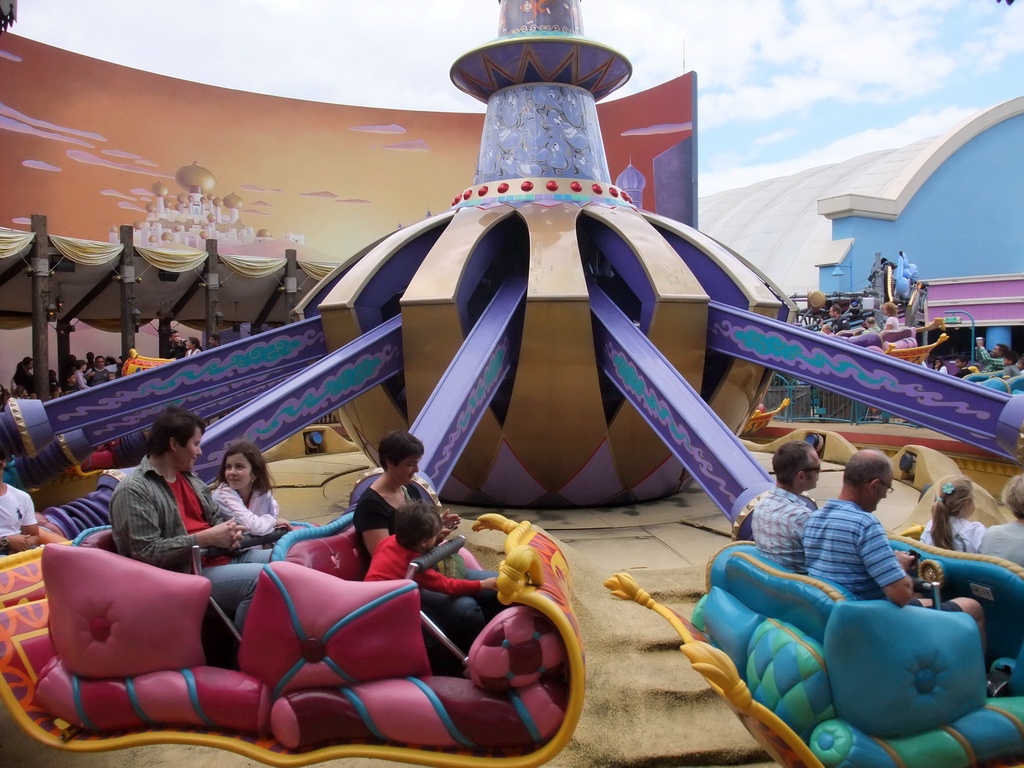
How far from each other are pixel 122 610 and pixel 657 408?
9.61 feet

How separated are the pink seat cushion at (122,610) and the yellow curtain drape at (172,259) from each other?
38.5 ft

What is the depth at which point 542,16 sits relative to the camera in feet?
20.1

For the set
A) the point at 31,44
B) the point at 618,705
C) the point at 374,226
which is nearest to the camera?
the point at 618,705

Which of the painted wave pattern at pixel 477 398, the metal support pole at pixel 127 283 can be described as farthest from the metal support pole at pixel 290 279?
the painted wave pattern at pixel 477 398

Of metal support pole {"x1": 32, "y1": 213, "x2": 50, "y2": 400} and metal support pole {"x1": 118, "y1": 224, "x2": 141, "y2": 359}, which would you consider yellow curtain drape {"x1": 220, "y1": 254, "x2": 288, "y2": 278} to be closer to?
metal support pole {"x1": 118, "y1": 224, "x2": 141, "y2": 359}

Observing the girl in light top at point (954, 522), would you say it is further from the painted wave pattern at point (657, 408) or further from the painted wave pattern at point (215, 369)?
the painted wave pattern at point (215, 369)

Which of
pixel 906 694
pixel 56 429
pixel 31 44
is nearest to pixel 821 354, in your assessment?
pixel 906 694

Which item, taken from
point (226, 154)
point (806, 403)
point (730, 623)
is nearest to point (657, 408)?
point (730, 623)

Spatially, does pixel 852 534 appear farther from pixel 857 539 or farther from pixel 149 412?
pixel 149 412

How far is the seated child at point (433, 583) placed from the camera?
2535mm

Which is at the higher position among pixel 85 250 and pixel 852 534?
pixel 85 250

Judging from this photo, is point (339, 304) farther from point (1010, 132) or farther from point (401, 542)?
point (1010, 132)

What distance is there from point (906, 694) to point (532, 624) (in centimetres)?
101

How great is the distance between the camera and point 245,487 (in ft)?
11.3
